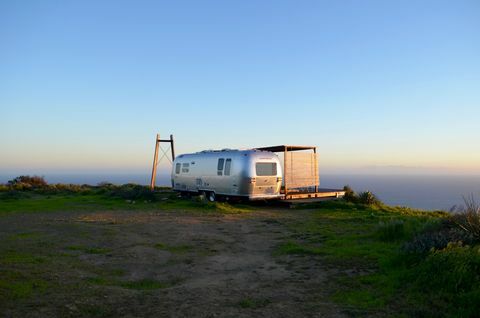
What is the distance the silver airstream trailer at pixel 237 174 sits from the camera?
1745 centimetres

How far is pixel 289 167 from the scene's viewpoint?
19016mm

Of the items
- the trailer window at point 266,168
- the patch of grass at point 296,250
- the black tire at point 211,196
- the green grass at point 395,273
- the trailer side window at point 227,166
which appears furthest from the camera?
the black tire at point 211,196

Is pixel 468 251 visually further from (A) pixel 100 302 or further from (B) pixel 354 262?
(A) pixel 100 302

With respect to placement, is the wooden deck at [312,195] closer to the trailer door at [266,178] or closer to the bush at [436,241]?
the trailer door at [266,178]

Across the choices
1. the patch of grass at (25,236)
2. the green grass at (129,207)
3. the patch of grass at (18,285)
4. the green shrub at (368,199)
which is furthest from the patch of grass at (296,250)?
the green shrub at (368,199)

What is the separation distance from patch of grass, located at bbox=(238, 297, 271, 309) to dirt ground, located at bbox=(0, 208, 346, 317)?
0.01 metres

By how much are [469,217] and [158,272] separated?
553 cm

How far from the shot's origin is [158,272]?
6.98 m

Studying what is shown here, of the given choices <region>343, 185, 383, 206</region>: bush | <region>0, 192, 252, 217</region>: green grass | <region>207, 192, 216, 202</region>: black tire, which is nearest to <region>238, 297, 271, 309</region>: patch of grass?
<region>0, 192, 252, 217</region>: green grass

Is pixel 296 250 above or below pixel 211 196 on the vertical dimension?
below

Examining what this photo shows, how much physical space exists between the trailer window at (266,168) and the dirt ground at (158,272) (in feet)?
18.4

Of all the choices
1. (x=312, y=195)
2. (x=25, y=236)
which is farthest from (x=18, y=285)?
(x=312, y=195)

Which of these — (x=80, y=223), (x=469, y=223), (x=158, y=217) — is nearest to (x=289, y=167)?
(x=158, y=217)

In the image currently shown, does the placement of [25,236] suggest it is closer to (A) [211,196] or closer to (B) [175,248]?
(B) [175,248]
